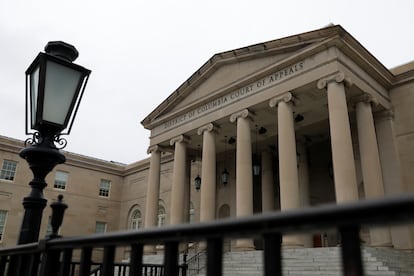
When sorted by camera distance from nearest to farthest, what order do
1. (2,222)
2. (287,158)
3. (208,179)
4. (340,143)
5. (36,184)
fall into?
(36,184)
(340,143)
(287,158)
(208,179)
(2,222)

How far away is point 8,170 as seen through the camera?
3073cm

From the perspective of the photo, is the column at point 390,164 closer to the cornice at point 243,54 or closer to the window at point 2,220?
the cornice at point 243,54

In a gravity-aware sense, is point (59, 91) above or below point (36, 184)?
above

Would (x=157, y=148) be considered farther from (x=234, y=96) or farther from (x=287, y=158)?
(x=287, y=158)

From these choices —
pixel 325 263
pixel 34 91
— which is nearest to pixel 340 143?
pixel 325 263

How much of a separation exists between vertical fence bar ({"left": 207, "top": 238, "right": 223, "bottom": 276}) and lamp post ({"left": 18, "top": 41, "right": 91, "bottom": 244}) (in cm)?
320

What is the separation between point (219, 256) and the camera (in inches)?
60.3

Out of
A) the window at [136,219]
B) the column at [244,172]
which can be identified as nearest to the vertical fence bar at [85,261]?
the column at [244,172]

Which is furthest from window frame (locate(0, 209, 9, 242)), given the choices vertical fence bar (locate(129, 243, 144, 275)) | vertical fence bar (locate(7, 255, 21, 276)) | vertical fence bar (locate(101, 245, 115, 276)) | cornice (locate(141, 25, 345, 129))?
vertical fence bar (locate(129, 243, 144, 275))

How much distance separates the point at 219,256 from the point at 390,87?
→ 749 inches

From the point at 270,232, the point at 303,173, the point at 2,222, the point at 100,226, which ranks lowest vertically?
the point at 270,232

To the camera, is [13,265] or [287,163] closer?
[13,265]

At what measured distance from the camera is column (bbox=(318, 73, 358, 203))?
13.5 m

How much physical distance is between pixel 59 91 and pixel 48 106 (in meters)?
0.23
